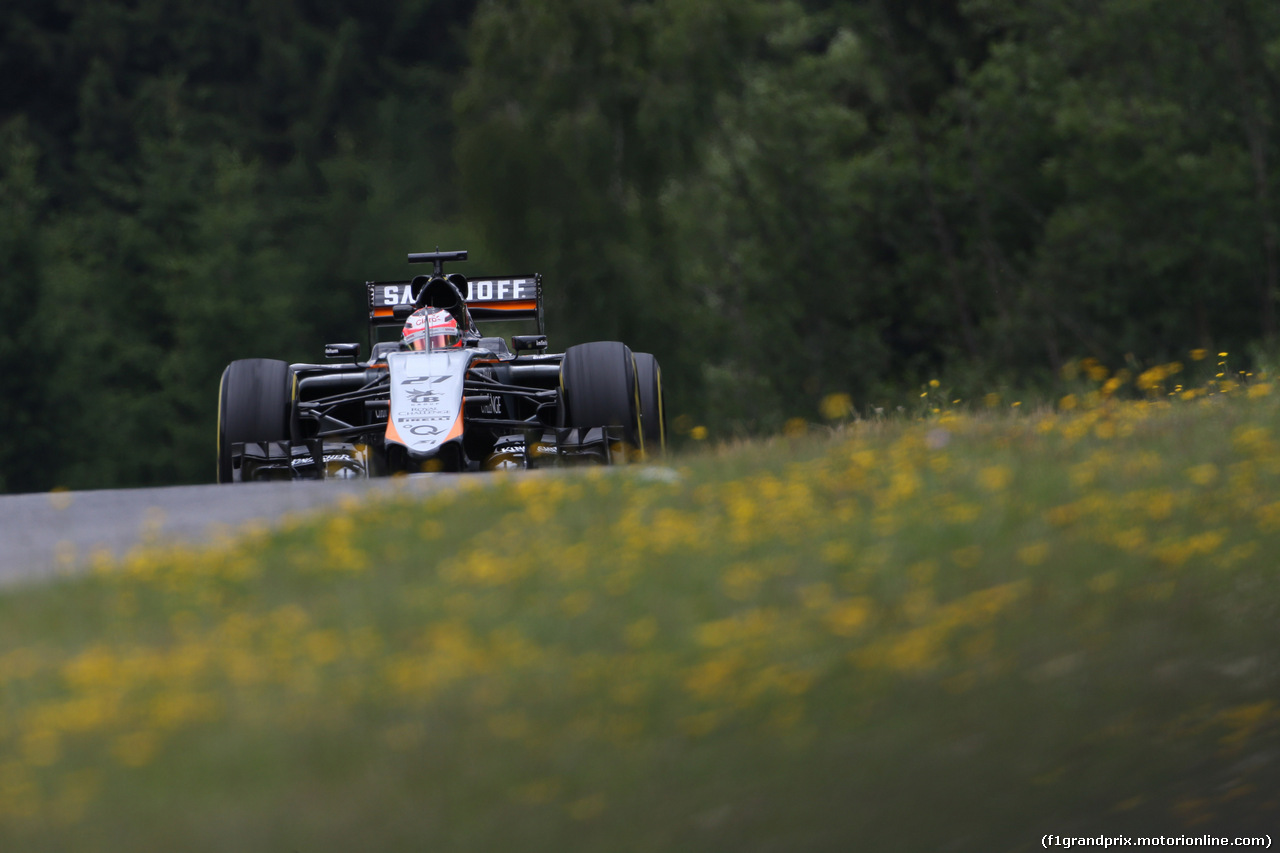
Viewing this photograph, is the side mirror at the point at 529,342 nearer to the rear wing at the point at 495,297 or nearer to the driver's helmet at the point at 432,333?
the rear wing at the point at 495,297

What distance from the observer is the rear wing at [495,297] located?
13922 millimetres

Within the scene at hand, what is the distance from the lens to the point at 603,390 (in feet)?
37.2

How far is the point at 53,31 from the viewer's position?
153ft

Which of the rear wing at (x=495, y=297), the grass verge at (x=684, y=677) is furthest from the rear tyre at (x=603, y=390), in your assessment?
the grass verge at (x=684, y=677)

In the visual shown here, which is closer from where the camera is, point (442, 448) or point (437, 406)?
point (442, 448)

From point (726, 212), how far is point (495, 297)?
19497 millimetres

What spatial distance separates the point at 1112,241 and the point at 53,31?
98.0ft

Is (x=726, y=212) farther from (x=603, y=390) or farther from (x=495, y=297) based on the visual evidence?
(x=603, y=390)

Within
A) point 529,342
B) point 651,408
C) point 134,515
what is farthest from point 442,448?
point 134,515

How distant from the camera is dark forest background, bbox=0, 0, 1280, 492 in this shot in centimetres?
2803

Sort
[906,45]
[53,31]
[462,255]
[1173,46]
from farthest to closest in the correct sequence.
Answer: [53,31] < [906,45] < [1173,46] < [462,255]

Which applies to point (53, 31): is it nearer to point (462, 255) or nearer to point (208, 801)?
point (462, 255)

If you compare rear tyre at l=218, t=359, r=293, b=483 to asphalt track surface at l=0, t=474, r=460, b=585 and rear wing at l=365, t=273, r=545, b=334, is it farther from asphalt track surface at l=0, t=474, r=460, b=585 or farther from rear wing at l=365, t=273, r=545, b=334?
asphalt track surface at l=0, t=474, r=460, b=585

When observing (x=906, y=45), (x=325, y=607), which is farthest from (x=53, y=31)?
(x=325, y=607)
